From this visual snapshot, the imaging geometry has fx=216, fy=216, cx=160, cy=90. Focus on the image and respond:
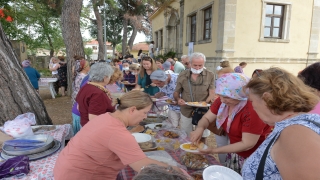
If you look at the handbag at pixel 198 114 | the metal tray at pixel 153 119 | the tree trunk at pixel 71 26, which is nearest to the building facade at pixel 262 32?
the tree trunk at pixel 71 26

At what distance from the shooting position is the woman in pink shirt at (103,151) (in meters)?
1.37

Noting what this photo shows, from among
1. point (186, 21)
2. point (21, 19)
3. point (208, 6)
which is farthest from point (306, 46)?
point (21, 19)

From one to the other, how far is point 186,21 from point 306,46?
7.26 meters

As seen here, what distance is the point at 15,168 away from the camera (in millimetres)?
1640

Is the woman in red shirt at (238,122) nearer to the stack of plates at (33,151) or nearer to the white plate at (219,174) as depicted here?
the white plate at (219,174)

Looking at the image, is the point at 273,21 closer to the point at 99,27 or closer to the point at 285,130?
the point at 99,27

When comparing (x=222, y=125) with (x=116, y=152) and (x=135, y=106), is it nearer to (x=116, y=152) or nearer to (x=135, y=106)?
(x=135, y=106)

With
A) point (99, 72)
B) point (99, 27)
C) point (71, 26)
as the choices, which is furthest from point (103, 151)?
point (99, 27)

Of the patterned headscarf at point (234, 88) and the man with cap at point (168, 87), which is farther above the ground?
the patterned headscarf at point (234, 88)

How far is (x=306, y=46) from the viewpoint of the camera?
11.6 metres

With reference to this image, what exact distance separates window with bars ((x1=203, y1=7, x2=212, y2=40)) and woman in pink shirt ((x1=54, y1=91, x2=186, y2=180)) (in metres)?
11.6

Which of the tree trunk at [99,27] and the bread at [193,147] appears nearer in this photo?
the bread at [193,147]

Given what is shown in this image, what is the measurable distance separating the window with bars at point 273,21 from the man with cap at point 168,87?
913 centimetres

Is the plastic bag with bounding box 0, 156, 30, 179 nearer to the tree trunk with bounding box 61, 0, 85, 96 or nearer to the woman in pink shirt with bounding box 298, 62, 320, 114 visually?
the woman in pink shirt with bounding box 298, 62, 320, 114
